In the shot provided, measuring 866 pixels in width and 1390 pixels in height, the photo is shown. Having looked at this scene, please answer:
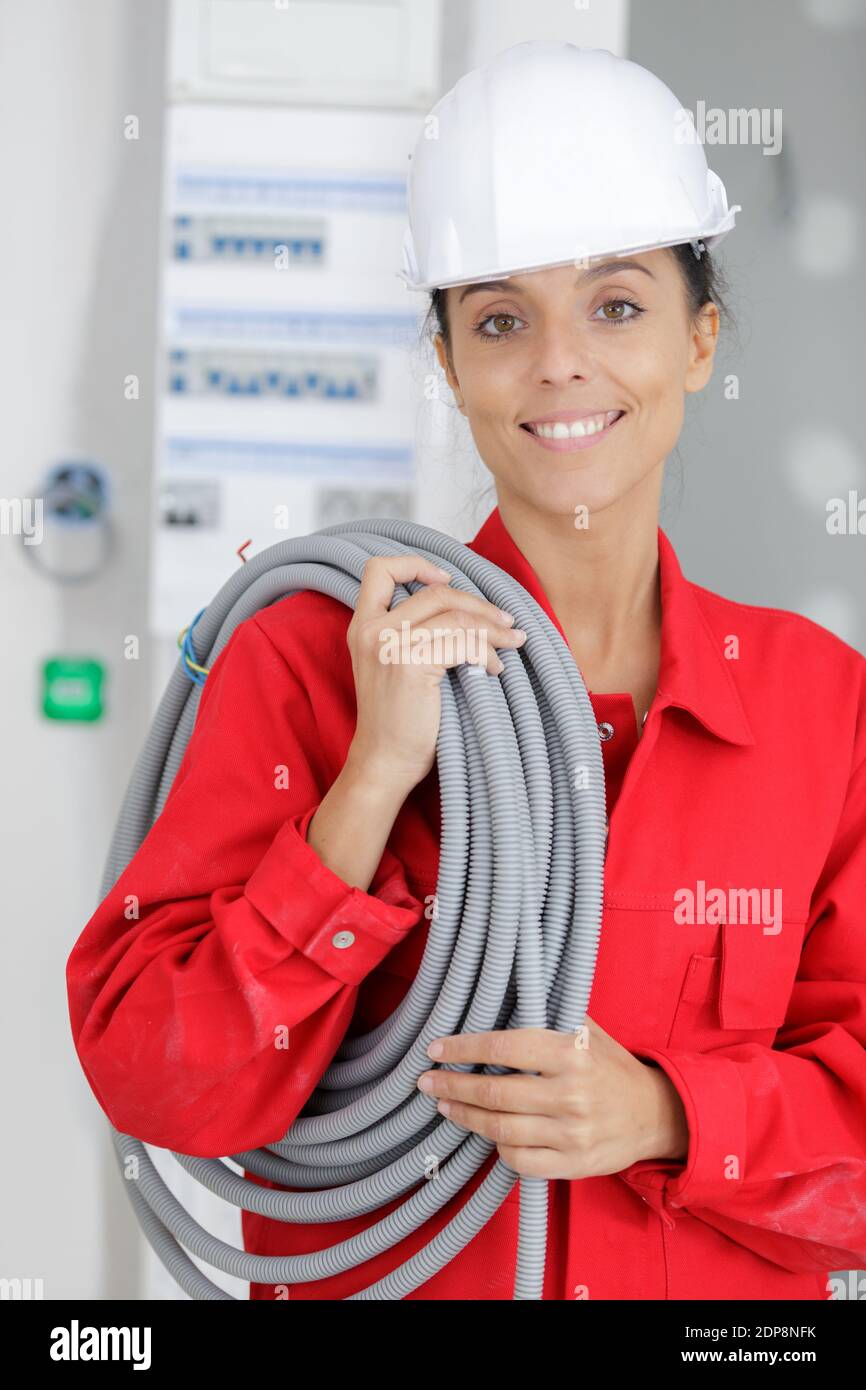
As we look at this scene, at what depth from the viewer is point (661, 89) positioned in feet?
4.65

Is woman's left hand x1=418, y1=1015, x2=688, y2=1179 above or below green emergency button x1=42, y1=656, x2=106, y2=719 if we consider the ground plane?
below

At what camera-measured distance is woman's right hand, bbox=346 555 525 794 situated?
1.20m

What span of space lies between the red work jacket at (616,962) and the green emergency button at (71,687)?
1.06 metres

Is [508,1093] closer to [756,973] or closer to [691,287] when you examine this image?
[756,973]

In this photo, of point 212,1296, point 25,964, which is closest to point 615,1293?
point 212,1296

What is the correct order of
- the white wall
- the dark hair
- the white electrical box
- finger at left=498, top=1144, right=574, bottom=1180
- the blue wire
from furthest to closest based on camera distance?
the white wall
the white electrical box
the blue wire
the dark hair
finger at left=498, top=1144, right=574, bottom=1180

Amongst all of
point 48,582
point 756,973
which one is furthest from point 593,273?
point 48,582

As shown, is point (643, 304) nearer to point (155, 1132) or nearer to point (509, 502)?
point (509, 502)

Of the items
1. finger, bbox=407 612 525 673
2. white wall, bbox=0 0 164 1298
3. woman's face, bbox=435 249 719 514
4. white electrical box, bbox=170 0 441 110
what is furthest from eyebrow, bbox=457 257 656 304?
white wall, bbox=0 0 164 1298

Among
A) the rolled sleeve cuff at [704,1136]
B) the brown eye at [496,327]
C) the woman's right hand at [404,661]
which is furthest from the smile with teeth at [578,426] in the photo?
the rolled sleeve cuff at [704,1136]

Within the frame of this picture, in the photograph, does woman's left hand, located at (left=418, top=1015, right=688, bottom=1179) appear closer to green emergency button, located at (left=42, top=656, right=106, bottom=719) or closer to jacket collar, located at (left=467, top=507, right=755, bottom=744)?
jacket collar, located at (left=467, top=507, right=755, bottom=744)

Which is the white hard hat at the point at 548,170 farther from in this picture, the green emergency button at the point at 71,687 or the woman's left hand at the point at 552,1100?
the green emergency button at the point at 71,687

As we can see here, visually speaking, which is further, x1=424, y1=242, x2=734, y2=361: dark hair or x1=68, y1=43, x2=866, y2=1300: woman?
x1=424, y1=242, x2=734, y2=361: dark hair

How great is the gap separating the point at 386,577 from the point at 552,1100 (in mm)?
475
